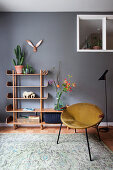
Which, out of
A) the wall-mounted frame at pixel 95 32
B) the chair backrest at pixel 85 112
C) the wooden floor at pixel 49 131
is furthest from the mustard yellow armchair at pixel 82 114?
the wall-mounted frame at pixel 95 32

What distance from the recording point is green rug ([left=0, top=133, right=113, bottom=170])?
1570mm

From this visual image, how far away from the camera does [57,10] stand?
9.43 ft

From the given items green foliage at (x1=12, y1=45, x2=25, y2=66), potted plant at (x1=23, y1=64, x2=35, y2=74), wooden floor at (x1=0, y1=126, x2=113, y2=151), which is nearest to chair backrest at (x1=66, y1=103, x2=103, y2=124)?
wooden floor at (x1=0, y1=126, x2=113, y2=151)

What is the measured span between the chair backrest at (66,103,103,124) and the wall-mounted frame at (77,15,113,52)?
54.9 inches

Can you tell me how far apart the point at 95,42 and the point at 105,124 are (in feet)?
6.40

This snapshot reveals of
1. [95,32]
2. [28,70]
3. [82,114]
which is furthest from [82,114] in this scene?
[95,32]

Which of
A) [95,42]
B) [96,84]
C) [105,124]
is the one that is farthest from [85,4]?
[105,124]

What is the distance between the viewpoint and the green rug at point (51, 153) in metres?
1.57

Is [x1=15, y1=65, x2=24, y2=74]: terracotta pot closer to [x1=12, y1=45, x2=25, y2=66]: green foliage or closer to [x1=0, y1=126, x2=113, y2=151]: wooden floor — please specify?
[x1=12, y1=45, x2=25, y2=66]: green foliage

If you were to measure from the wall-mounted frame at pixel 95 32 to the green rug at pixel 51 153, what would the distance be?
6.58 ft

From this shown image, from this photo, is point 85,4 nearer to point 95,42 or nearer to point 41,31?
point 95,42

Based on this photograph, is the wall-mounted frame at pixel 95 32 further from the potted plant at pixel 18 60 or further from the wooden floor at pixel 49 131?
the wooden floor at pixel 49 131

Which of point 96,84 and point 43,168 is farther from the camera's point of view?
point 96,84

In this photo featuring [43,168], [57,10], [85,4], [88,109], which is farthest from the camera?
[57,10]
